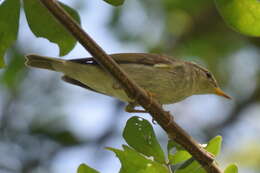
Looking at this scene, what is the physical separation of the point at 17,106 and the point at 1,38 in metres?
4.25

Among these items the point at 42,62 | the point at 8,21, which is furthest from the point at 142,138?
the point at 42,62

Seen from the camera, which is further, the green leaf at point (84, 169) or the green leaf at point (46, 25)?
the green leaf at point (46, 25)

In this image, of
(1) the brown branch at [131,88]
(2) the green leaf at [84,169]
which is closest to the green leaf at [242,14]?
(1) the brown branch at [131,88]

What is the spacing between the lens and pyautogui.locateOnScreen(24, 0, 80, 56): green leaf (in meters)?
2.68

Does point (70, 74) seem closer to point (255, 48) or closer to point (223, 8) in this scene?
point (223, 8)

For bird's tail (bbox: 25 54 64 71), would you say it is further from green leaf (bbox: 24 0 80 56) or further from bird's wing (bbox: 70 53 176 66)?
green leaf (bbox: 24 0 80 56)

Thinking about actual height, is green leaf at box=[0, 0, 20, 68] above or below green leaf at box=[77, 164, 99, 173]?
above

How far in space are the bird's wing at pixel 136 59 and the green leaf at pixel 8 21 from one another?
1.62 metres

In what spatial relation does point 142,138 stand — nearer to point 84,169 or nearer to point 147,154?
point 147,154

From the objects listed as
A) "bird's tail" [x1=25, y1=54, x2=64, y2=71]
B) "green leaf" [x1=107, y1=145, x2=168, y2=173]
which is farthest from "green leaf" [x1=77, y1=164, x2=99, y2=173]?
"bird's tail" [x1=25, y1=54, x2=64, y2=71]

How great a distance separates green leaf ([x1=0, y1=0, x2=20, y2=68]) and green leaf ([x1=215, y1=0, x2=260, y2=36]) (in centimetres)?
99

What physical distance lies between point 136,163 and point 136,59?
2.33 meters

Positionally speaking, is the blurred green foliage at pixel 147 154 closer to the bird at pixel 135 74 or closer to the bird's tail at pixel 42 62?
the bird at pixel 135 74

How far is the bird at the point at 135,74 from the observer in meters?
4.28
